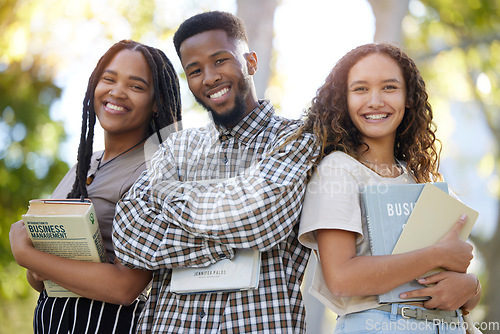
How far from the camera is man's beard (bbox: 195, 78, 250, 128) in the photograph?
2262mm

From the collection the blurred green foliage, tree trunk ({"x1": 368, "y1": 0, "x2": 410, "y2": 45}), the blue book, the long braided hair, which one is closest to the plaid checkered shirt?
the blue book

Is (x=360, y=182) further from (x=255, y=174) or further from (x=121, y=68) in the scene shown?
(x=121, y=68)

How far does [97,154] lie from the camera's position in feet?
9.20

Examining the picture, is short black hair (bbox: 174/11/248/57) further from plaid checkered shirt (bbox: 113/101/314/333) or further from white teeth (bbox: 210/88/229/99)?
plaid checkered shirt (bbox: 113/101/314/333)

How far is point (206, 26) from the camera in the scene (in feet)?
7.65

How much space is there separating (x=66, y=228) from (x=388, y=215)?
123 cm

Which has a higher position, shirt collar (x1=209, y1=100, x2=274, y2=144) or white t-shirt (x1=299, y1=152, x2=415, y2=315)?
shirt collar (x1=209, y1=100, x2=274, y2=144)

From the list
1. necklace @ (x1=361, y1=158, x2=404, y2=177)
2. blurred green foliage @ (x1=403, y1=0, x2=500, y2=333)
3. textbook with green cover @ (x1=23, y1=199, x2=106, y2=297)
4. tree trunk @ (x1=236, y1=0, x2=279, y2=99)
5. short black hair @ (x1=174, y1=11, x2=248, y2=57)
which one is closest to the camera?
textbook with green cover @ (x1=23, y1=199, x2=106, y2=297)

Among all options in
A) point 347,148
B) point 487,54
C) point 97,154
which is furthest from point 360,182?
point 487,54

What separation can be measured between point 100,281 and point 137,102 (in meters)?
0.88

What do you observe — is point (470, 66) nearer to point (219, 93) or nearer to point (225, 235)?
point (219, 93)

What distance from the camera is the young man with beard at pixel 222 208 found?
188 centimetres

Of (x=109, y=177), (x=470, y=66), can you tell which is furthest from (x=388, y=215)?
(x=470, y=66)

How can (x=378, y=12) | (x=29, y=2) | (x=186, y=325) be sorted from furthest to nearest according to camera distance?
(x=29, y=2)
(x=378, y=12)
(x=186, y=325)
